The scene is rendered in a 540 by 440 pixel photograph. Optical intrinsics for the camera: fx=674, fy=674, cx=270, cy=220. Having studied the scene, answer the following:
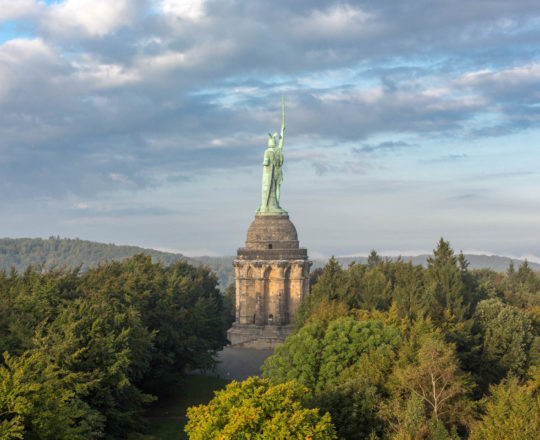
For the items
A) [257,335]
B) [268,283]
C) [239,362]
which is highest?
[268,283]

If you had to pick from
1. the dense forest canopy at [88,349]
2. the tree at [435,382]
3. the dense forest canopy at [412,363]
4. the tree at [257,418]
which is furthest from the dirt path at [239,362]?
the tree at [257,418]

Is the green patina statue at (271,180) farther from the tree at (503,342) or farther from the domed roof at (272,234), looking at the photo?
the tree at (503,342)

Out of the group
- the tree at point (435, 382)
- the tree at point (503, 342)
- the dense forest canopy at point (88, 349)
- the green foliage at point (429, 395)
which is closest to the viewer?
the dense forest canopy at point (88, 349)

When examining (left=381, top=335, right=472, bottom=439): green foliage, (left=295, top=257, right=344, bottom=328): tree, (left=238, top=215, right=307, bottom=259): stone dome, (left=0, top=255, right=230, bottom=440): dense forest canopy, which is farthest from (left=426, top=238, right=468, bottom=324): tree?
(left=0, top=255, right=230, bottom=440): dense forest canopy

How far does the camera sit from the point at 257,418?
26.6 metres

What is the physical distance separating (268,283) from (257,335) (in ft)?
17.4

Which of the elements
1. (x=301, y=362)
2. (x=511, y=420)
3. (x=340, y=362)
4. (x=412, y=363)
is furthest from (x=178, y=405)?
(x=511, y=420)

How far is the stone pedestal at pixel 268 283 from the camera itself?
66.4 metres

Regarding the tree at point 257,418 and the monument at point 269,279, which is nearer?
the tree at point 257,418

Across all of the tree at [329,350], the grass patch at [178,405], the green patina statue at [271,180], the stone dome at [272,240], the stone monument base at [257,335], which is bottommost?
the grass patch at [178,405]

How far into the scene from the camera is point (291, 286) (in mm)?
67312

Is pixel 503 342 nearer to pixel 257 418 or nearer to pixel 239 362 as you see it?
pixel 239 362

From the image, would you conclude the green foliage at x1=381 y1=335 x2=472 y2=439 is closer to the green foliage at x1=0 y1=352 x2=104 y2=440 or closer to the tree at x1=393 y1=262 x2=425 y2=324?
the tree at x1=393 y1=262 x2=425 y2=324

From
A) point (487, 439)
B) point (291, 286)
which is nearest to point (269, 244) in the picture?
point (291, 286)
